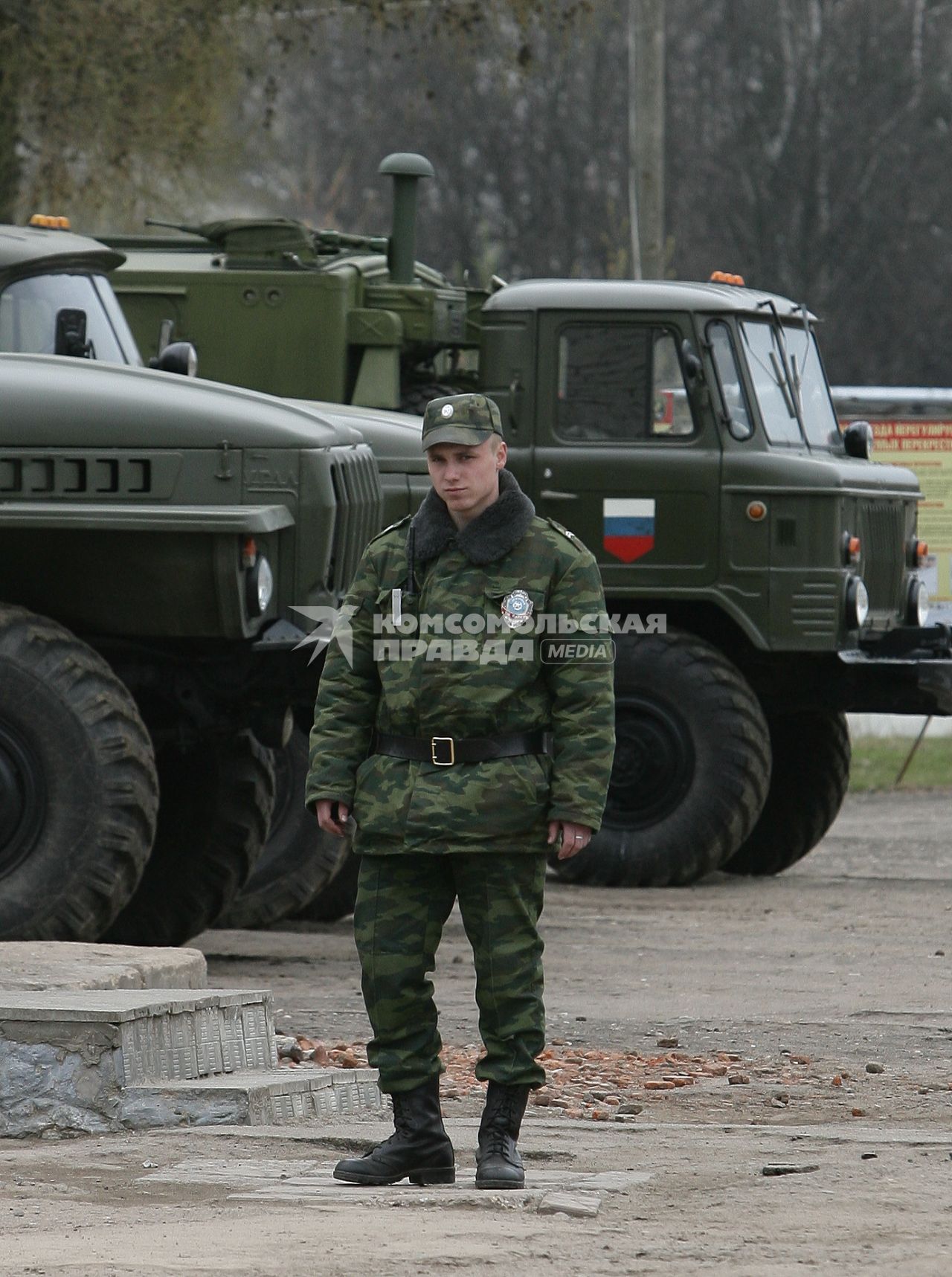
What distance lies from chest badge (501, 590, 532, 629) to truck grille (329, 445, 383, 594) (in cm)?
358

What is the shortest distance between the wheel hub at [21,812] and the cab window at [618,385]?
497 cm

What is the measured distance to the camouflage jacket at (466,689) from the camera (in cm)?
554

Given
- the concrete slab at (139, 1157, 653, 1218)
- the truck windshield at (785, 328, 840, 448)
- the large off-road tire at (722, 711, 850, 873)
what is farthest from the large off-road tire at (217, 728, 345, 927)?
the concrete slab at (139, 1157, 653, 1218)

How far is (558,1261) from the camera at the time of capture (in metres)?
4.68

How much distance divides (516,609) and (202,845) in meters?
4.31

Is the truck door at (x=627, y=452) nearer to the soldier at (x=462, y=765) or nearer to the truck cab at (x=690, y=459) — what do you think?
the truck cab at (x=690, y=459)

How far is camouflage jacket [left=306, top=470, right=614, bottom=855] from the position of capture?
554 cm

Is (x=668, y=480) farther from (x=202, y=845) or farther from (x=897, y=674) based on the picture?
(x=202, y=845)

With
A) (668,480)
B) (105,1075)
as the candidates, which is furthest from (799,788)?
(105,1075)

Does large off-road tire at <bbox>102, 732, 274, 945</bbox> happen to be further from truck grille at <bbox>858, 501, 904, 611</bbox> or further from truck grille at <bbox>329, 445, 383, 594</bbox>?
truck grille at <bbox>858, 501, 904, 611</bbox>

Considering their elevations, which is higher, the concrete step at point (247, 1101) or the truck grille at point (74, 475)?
the truck grille at point (74, 475)

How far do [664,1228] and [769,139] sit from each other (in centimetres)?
4362

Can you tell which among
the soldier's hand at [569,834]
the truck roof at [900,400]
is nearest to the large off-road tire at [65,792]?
the soldier's hand at [569,834]

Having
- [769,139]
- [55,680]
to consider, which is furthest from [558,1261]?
[769,139]
